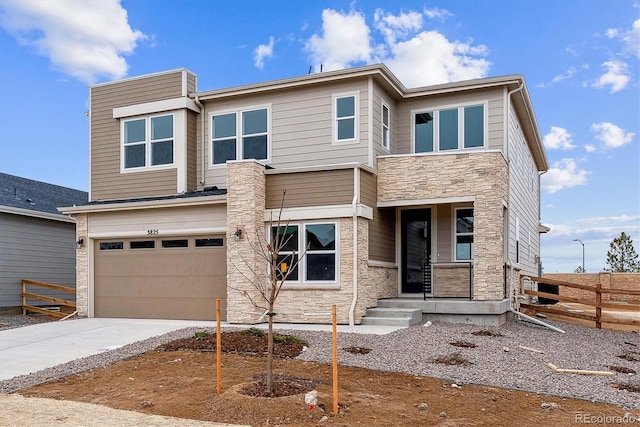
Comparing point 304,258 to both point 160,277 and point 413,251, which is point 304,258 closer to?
point 413,251

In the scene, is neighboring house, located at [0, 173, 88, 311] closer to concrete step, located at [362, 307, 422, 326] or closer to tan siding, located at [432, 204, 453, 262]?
concrete step, located at [362, 307, 422, 326]

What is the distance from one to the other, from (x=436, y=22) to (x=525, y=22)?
2195 mm

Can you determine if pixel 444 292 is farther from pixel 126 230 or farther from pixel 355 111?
pixel 126 230

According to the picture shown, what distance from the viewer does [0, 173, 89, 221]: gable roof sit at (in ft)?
62.7

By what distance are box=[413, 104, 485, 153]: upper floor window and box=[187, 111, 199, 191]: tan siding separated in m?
6.37

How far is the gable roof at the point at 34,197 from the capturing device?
1912 centimetres

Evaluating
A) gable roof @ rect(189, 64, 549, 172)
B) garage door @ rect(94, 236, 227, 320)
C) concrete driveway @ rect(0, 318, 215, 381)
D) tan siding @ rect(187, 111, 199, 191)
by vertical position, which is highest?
gable roof @ rect(189, 64, 549, 172)

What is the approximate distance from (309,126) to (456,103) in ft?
13.2

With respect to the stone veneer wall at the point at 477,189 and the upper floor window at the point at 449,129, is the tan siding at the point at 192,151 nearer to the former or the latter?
the stone veneer wall at the point at 477,189

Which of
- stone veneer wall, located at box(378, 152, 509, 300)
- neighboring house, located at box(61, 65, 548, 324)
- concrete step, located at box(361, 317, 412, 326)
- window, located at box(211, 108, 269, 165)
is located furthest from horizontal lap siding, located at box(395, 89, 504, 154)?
concrete step, located at box(361, 317, 412, 326)

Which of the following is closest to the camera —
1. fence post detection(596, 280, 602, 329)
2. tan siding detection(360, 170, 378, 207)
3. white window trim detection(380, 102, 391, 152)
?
tan siding detection(360, 170, 378, 207)

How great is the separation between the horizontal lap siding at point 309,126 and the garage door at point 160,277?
3.12m
